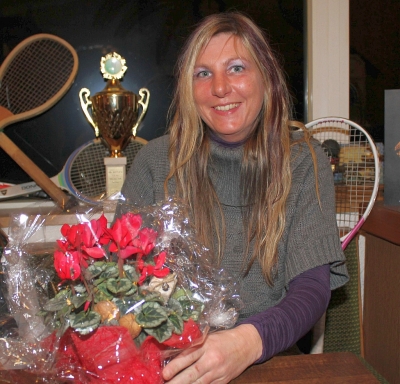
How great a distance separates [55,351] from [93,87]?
66.9 inches

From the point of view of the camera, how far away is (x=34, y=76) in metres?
2.04

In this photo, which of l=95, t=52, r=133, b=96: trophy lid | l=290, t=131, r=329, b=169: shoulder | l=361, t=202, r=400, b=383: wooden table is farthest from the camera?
l=95, t=52, r=133, b=96: trophy lid

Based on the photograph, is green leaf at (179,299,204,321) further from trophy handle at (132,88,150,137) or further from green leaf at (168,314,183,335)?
trophy handle at (132,88,150,137)

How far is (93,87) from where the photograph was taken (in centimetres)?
219

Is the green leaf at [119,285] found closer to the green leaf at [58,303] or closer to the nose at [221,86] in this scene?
the green leaf at [58,303]

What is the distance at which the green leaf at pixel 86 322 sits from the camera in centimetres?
58

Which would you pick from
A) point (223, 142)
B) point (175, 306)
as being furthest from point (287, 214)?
point (175, 306)

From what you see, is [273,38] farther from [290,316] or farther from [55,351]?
[55,351]

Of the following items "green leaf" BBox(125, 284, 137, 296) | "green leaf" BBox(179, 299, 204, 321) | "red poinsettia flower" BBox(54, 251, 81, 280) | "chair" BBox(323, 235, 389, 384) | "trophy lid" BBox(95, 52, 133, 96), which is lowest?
"chair" BBox(323, 235, 389, 384)

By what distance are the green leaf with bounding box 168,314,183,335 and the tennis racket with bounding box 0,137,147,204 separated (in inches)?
53.5

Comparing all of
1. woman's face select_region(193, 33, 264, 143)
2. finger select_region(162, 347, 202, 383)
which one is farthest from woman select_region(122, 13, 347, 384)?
finger select_region(162, 347, 202, 383)

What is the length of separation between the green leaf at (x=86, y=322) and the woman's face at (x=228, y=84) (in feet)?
2.50

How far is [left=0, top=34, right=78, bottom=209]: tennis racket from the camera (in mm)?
1987

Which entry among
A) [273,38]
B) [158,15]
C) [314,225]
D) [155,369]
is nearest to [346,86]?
[273,38]
